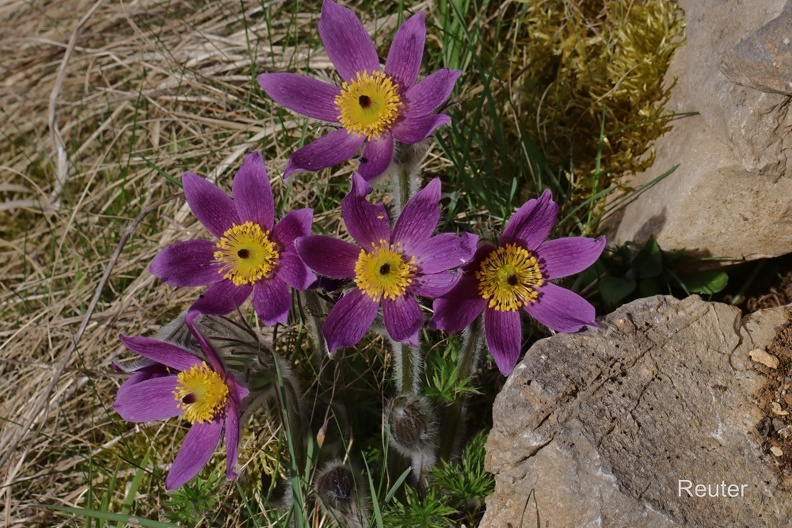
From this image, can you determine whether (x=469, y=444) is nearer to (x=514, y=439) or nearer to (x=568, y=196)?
(x=514, y=439)

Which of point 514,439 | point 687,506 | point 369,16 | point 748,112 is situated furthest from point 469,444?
point 369,16

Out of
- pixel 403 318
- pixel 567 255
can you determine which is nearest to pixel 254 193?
pixel 403 318

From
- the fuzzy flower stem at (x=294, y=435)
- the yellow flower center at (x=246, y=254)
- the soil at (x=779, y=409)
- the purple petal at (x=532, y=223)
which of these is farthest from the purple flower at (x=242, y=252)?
the soil at (x=779, y=409)

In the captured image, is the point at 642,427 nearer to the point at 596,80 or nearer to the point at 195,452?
the point at 195,452

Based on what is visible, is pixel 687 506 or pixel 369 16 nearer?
pixel 687 506

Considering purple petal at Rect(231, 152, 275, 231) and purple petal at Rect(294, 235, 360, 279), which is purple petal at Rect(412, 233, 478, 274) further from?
purple petal at Rect(231, 152, 275, 231)
